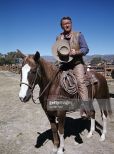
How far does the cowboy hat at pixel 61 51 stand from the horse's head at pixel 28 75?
69cm

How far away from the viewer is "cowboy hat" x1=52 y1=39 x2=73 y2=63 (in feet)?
18.2

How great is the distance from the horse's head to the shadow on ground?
1.99 m

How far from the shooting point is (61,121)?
218 inches

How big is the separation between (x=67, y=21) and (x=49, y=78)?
1.32m

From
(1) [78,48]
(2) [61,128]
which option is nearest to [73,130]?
(2) [61,128]

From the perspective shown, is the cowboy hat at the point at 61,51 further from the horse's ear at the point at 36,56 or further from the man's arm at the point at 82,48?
the horse's ear at the point at 36,56

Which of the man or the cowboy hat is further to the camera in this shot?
the man

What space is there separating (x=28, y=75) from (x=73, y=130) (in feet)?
10.6

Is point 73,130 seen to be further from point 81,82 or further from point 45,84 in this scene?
point 45,84

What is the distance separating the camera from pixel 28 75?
4.88 m

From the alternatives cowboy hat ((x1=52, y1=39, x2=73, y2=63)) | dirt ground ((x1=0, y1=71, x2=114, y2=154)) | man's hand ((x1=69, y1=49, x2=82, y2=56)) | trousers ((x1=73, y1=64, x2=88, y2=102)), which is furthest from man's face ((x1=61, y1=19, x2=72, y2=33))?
dirt ground ((x1=0, y1=71, x2=114, y2=154))

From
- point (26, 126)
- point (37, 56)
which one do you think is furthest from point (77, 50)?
point (26, 126)

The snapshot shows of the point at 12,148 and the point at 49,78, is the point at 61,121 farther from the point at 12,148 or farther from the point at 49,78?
the point at 12,148

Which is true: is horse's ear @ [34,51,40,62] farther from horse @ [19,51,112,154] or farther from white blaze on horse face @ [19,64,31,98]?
white blaze on horse face @ [19,64,31,98]
